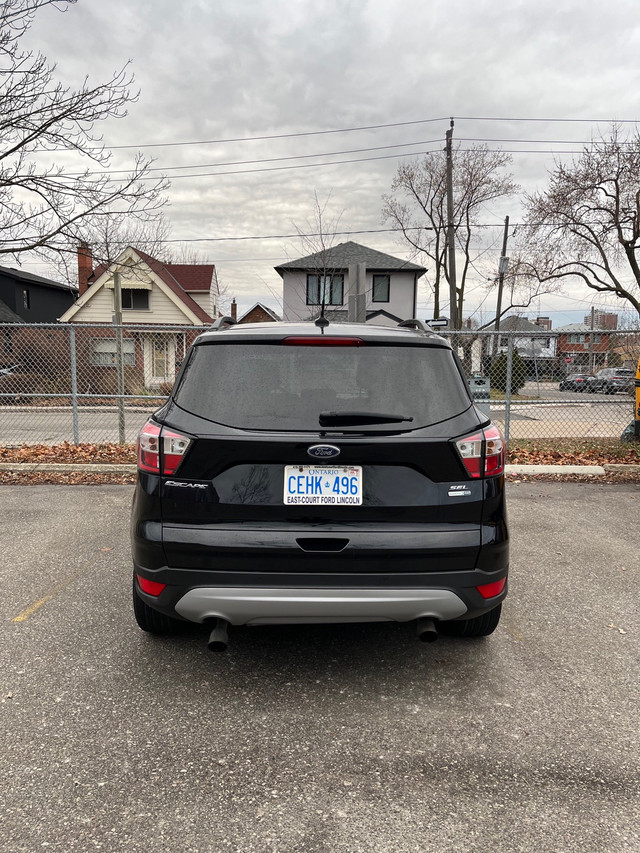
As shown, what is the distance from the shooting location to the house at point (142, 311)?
11492mm

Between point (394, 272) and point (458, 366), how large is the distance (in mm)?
36908

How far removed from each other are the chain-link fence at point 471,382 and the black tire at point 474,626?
185 inches

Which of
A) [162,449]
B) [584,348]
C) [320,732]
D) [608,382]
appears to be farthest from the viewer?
[608,382]

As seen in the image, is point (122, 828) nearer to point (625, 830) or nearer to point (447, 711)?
point (447, 711)

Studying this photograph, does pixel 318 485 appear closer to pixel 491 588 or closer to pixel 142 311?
Result: pixel 491 588

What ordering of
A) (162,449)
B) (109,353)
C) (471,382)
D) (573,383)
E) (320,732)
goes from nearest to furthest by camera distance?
(320,732), (162,449), (573,383), (471,382), (109,353)

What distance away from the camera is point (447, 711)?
107 inches

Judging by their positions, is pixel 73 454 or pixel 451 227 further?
pixel 451 227

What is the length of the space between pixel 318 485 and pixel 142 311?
32.0 m

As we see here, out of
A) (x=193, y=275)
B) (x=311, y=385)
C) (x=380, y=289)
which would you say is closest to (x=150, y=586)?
(x=311, y=385)

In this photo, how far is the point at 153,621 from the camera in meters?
3.26

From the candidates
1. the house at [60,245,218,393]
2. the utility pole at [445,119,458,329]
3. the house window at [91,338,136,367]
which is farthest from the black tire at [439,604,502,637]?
the utility pole at [445,119,458,329]

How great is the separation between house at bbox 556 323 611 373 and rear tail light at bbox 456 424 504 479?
22.4 ft

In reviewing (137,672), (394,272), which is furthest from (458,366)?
(394,272)
